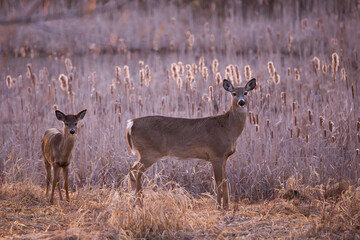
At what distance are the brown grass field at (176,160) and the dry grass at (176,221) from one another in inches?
0.6

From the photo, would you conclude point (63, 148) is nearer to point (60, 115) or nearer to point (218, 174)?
point (60, 115)

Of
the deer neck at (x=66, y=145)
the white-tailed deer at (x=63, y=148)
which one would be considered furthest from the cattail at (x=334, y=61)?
the deer neck at (x=66, y=145)

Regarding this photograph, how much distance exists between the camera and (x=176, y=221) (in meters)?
4.77

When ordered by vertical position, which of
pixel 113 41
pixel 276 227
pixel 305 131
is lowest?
pixel 276 227

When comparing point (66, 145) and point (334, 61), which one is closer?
point (66, 145)

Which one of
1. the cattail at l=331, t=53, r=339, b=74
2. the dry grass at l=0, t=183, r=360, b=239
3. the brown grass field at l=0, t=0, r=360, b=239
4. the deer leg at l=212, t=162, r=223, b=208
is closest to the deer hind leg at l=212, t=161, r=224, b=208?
the deer leg at l=212, t=162, r=223, b=208

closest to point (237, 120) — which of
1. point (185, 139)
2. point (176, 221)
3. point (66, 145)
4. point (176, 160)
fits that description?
point (185, 139)

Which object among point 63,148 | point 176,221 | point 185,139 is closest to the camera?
point 176,221

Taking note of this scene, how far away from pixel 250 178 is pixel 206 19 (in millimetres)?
9253

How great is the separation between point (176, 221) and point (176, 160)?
288cm

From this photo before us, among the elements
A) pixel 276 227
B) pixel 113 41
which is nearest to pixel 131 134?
pixel 276 227

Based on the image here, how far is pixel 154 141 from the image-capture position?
626cm

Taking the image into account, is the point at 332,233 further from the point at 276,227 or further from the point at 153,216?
the point at 153,216

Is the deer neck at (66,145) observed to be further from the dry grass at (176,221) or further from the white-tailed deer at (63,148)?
the dry grass at (176,221)
